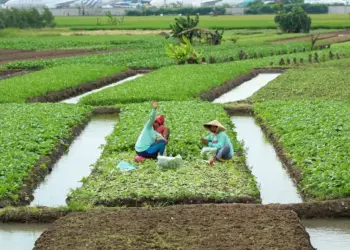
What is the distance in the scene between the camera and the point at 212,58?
4075 centimetres

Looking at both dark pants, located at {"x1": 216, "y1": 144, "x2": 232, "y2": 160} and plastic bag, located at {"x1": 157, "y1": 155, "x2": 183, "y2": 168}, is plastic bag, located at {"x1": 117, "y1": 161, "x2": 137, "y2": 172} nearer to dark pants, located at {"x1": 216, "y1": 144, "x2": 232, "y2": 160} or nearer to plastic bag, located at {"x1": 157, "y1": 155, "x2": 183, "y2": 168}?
plastic bag, located at {"x1": 157, "y1": 155, "x2": 183, "y2": 168}

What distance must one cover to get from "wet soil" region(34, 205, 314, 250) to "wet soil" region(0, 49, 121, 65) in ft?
107

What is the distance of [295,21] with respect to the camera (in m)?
67.2

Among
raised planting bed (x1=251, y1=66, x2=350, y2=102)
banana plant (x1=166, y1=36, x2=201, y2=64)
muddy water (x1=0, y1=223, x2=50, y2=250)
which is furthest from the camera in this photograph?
banana plant (x1=166, y1=36, x2=201, y2=64)

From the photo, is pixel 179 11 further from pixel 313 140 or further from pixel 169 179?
pixel 169 179

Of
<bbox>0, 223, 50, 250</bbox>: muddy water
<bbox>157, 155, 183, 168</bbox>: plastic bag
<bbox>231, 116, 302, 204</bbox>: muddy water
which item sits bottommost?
<bbox>231, 116, 302, 204</bbox>: muddy water

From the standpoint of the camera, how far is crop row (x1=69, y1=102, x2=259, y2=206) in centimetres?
1312

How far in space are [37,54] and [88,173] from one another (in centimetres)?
3395

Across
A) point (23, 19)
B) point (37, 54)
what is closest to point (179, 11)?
point (23, 19)

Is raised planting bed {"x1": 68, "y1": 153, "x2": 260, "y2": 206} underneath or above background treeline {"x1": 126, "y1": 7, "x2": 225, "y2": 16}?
above

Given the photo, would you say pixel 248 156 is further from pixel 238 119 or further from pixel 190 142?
pixel 238 119

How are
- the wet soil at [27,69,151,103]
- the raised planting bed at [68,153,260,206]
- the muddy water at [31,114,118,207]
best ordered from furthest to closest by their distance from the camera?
the wet soil at [27,69,151,103]
the muddy water at [31,114,118,207]
the raised planting bed at [68,153,260,206]

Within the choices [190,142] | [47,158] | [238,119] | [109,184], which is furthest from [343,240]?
[238,119]

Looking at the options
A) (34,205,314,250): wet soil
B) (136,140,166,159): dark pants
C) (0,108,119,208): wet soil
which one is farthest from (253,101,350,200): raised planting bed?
(0,108,119,208): wet soil
